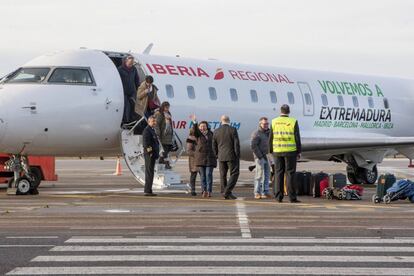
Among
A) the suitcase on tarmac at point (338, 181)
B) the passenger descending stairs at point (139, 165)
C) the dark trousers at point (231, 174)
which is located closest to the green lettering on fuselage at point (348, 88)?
the passenger descending stairs at point (139, 165)

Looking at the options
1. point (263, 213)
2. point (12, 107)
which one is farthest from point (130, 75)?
point (263, 213)

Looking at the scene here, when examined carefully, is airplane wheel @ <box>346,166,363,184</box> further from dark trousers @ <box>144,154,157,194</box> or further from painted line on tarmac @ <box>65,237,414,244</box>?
painted line on tarmac @ <box>65,237,414,244</box>

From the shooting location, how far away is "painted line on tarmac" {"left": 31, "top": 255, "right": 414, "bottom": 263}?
31.9 ft

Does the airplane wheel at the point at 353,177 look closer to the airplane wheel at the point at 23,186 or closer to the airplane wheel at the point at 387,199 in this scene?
the airplane wheel at the point at 387,199

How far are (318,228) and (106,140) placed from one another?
1006cm

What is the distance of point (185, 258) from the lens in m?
9.86

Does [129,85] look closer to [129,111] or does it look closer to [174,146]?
[129,111]

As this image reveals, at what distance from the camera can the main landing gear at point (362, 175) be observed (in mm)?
29562

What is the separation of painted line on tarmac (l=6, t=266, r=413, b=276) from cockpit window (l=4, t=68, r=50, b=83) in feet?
42.4

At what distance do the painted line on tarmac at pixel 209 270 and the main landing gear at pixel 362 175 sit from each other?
20580mm

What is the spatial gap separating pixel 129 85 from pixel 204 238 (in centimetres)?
1145

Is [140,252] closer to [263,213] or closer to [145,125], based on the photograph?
[263,213]

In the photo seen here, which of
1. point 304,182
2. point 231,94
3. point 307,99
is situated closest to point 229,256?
point 304,182

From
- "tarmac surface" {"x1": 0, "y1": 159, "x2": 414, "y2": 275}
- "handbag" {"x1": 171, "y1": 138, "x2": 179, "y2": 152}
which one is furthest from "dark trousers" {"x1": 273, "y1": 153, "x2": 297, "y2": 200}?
A: "handbag" {"x1": 171, "y1": 138, "x2": 179, "y2": 152}
